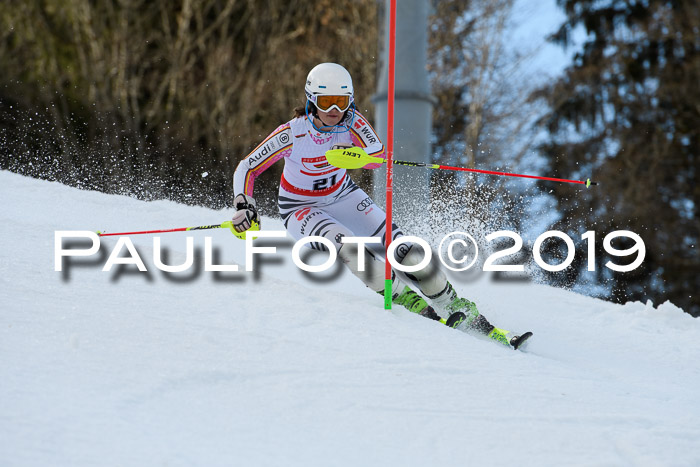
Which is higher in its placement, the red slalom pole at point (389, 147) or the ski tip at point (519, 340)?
the red slalom pole at point (389, 147)

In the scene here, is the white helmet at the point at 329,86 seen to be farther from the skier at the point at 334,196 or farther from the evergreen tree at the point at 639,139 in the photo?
the evergreen tree at the point at 639,139

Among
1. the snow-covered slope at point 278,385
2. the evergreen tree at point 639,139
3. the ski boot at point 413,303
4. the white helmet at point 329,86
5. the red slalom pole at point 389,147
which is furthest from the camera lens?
the evergreen tree at point 639,139

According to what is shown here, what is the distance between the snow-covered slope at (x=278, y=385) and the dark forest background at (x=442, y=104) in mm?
10308

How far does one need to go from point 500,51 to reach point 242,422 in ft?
46.9

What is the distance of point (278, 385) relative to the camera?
112 inches

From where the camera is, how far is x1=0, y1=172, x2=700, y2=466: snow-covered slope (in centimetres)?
240

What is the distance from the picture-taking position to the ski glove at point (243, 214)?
157 inches

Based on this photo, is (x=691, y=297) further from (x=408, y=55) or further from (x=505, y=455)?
(x=505, y=455)

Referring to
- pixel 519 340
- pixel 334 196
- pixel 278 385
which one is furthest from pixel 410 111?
pixel 278 385

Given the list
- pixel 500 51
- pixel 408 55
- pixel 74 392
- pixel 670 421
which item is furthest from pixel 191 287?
pixel 500 51

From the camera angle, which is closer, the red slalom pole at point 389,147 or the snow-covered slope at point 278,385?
the snow-covered slope at point 278,385

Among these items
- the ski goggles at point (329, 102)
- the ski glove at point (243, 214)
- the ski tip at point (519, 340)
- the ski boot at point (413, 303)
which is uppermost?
Result: the ski goggles at point (329, 102)

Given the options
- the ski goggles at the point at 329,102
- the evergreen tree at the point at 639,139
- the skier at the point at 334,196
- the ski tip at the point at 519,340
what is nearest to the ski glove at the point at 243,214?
the skier at the point at 334,196


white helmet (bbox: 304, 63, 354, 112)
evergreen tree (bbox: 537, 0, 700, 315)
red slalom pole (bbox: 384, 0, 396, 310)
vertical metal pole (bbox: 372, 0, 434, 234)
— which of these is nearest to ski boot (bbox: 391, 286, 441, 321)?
red slalom pole (bbox: 384, 0, 396, 310)
